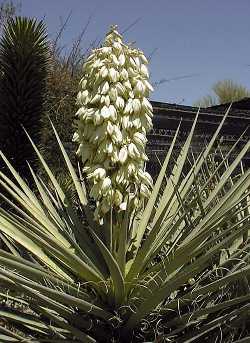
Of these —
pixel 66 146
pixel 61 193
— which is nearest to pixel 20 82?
pixel 66 146

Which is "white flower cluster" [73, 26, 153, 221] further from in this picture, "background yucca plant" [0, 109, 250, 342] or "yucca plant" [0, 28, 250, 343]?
"background yucca plant" [0, 109, 250, 342]

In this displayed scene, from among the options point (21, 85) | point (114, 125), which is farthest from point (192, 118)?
point (114, 125)

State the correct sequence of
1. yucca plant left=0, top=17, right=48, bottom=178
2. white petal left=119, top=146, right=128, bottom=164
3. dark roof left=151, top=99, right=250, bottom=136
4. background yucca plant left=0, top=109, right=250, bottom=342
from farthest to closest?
dark roof left=151, top=99, right=250, bottom=136 < yucca plant left=0, top=17, right=48, bottom=178 < white petal left=119, top=146, right=128, bottom=164 < background yucca plant left=0, top=109, right=250, bottom=342

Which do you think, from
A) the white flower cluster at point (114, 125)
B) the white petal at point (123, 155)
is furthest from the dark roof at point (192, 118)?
the white petal at point (123, 155)

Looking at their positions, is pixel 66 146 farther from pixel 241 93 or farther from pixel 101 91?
pixel 241 93

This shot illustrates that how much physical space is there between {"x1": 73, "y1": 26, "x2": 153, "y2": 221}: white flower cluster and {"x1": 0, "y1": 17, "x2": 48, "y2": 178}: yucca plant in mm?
2378

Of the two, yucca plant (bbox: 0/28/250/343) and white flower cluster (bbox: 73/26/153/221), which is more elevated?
white flower cluster (bbox: 73/26/153/221)

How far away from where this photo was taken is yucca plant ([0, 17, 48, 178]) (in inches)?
212

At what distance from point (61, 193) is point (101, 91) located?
0.75 m

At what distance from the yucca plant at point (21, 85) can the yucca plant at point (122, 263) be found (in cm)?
224

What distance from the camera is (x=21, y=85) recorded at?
5430mm

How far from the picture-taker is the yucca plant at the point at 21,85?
5.38 metres

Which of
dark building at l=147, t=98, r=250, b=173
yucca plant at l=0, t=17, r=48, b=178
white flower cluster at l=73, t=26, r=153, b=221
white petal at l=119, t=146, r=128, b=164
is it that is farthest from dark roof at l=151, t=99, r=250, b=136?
white petal at l=119, t=146, r=128, b=164

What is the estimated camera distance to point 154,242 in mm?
2965
